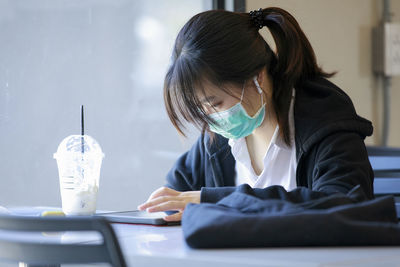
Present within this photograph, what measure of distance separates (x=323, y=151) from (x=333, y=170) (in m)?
0.08

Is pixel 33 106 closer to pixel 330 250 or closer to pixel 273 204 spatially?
pixel 273 204

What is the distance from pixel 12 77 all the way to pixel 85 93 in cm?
31

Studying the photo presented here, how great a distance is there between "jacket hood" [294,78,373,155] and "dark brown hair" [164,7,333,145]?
42mm

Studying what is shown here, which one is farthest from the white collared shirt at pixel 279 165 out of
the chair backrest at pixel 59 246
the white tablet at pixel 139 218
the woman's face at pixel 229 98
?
the chair backrest at pixel 59 246

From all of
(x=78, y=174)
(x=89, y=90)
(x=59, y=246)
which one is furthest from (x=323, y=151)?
(x=89, y=90)

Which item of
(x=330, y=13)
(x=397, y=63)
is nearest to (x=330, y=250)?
(x=330, y=13)

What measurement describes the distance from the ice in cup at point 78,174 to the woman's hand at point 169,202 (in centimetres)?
19

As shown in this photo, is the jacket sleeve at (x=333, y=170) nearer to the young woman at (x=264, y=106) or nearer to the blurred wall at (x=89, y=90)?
the young woman at (x=264, y=106)

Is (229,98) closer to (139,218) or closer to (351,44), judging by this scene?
(139,218)

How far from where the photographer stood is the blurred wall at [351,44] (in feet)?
9.68

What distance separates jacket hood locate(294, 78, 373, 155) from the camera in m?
1.48

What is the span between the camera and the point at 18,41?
6.18 ft

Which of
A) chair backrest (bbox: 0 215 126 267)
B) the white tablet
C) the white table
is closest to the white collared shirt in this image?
the white tablet

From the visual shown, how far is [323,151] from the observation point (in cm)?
146
